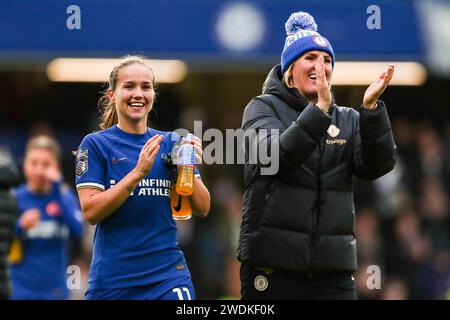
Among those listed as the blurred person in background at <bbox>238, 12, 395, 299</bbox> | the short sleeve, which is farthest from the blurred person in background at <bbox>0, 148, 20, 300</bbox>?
the blurred person in background at <bbox>238, 12, 395, 299</bbox>

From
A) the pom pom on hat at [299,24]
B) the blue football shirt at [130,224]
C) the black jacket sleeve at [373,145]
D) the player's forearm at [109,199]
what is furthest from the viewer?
the pom pom on hat at [299,24]

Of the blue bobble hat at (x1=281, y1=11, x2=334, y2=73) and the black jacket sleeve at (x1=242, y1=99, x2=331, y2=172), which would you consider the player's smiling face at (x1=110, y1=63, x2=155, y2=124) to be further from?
the blue bobble hat at (x1=281, y1=11, x2=334, y2=73)

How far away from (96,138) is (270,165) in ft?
2.88

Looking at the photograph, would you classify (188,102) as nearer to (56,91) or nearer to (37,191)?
(56,91)

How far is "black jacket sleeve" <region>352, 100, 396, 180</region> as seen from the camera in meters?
5.17

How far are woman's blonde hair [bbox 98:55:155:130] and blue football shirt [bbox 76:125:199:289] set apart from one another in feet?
1.05

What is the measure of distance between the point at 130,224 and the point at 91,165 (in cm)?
35

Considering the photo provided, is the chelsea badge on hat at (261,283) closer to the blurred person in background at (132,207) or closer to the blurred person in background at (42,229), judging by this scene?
the blurred person in background at (132,207)

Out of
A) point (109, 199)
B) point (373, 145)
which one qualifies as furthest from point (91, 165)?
point (373, 145)

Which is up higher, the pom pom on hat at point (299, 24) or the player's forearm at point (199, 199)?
the pom pom on hat at point (299, 24)

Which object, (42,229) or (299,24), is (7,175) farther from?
(42,229)

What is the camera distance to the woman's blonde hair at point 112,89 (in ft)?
17.5

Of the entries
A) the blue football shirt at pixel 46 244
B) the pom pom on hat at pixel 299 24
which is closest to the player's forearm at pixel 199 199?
the pom pom on hat at pixel 299 24
